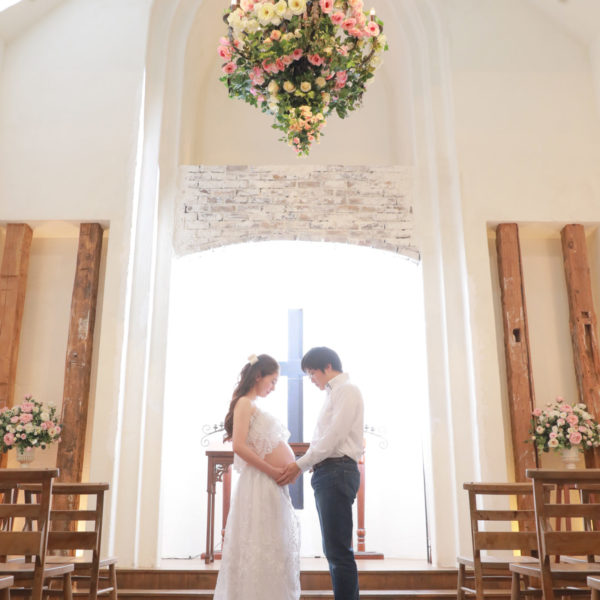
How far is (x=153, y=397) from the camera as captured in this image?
19.1 ft

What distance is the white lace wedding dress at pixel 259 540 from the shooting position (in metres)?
3.67

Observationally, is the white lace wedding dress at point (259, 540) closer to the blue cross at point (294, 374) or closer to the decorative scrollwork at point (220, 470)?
the decorative scrollwork at point (220, 470)

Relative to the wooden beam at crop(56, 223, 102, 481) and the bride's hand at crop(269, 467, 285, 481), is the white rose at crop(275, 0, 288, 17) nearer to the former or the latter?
the bride's hand at crop(269, 467, 285, 481)

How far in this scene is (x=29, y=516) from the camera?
300 centimetres

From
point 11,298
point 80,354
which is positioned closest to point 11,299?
point 11,298

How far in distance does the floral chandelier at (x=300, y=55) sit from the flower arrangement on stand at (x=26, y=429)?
10.5 ft

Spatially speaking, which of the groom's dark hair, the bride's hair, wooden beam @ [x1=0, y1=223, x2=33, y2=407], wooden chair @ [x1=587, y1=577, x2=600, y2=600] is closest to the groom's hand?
the bride's hair

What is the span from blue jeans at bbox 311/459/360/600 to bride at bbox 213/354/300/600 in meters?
0.21

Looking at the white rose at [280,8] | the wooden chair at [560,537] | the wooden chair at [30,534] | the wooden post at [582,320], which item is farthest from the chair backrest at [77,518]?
the wooden post at [582,320]

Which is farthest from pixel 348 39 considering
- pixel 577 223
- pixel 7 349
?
pixel 7 349

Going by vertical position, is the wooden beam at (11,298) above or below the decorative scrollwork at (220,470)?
above

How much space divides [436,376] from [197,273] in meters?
3.07

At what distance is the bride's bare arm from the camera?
385 centimetres

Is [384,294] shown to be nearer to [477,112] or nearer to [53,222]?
[477,112]
